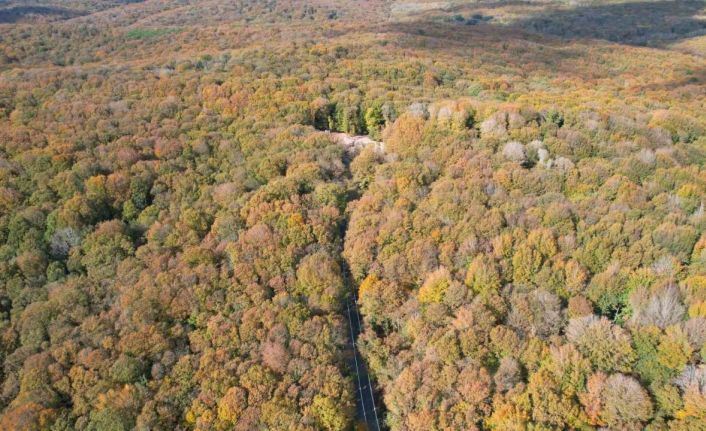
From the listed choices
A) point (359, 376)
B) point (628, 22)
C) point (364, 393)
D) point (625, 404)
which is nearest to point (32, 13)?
point (359, 376)

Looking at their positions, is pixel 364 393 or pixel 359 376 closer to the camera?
pixel 364 393

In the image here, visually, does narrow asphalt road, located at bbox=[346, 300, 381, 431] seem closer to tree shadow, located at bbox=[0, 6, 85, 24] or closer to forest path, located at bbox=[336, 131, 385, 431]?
forest path, located at bbox=[336, 131, 385, 431]

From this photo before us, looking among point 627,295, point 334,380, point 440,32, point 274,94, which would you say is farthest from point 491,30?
point 334,380

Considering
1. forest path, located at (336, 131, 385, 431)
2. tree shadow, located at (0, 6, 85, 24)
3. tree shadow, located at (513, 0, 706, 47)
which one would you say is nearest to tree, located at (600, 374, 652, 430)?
forest path, located at (336, 131, 385, 431)

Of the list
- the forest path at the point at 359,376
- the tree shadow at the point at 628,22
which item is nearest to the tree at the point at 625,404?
the forest path at the point at 359,376

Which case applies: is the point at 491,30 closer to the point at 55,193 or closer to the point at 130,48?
the point at 130,48

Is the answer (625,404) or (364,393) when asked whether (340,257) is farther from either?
(625,404)
